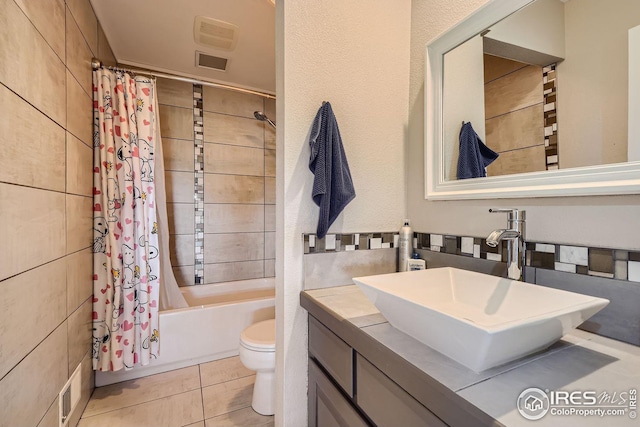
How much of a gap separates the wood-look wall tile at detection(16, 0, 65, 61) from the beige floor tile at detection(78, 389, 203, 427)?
1.87 metres

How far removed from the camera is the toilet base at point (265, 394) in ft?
5.18

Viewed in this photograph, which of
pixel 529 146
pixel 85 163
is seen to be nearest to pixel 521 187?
pixel 529 146

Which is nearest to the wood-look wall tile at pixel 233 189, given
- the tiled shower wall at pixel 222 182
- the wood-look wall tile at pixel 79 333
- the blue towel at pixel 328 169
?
the tiled shower wall at pixel 222 182

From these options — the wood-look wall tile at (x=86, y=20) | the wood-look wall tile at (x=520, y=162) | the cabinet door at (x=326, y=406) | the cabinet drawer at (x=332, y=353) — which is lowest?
the cabinet door at (x=326, y=406)

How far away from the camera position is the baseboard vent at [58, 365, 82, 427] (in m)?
1.30

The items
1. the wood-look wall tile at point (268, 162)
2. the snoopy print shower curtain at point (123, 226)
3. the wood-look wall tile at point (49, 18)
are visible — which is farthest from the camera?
the wood-look wall tile at point (268, 162)

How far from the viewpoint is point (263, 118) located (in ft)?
9.12

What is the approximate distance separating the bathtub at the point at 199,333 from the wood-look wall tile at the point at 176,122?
61.1 inches

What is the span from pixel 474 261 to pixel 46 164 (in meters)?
1.78

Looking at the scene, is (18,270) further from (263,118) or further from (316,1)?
(263,118)

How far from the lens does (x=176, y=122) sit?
8.45 ft

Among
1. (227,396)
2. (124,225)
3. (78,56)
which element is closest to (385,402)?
(227,396)

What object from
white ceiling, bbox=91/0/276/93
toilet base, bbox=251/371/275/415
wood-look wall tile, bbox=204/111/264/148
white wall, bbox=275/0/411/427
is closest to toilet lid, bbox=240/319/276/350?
toilet base, bbox=251/371/275/415

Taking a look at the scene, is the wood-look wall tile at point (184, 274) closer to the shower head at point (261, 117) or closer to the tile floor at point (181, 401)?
the tile floor at point (181, 401)
